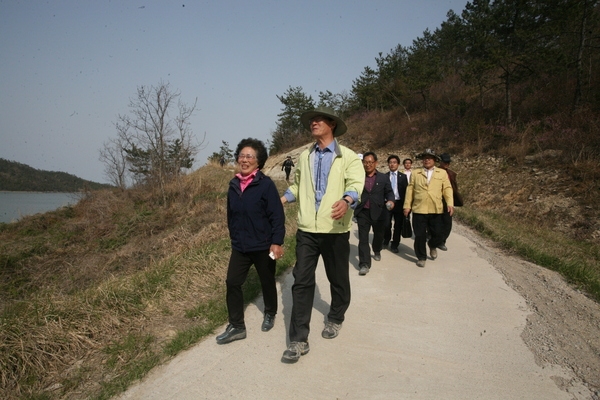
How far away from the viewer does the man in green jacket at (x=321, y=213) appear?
124 inches

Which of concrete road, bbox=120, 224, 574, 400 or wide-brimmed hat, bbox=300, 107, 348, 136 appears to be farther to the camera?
wide-brimmed hat, bbox=300, 107, 348, 136

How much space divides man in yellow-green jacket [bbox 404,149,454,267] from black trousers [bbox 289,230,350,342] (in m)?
2.94

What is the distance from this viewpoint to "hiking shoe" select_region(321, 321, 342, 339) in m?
3.41

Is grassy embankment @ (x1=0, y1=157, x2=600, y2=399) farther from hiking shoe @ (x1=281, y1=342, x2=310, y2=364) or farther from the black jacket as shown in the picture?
the black jacket

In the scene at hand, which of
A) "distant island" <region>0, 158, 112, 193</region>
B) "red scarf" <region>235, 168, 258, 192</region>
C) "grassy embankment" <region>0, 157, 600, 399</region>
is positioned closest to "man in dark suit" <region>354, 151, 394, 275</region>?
"grassy embankment" <region>0, 157, 600, 399</region>

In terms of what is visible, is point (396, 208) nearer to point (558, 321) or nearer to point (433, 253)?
point (433, 253)

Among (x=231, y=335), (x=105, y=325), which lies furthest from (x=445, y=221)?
(x=105, y=325)

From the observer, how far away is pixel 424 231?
5906 mm

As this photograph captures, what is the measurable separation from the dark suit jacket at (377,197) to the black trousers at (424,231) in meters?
0.66

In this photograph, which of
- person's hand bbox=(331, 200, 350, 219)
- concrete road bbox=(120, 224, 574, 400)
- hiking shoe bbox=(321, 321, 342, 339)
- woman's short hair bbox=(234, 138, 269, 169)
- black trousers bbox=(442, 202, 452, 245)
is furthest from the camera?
black trousers bbox=(442, 202, 452, 245)

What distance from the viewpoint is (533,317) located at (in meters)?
3.93

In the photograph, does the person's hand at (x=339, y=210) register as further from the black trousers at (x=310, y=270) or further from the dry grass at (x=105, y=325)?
the dry grass at (x=105, y=325)

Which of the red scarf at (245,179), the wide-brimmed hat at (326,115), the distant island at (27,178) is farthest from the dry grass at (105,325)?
the distant island at (27,178)

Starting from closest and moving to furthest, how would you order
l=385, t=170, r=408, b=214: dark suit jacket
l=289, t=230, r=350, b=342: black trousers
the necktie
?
l=289, t=230, r=350, b=342: black trousers → l=385, t=170, r=408, b=214: dark suit jacket → the necktie
